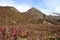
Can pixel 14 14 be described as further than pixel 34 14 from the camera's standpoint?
No

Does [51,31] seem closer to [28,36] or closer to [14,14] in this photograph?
[28,36]

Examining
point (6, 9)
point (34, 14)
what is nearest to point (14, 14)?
point (6, 9)

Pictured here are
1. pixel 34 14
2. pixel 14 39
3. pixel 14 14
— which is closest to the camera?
pixel 14 39

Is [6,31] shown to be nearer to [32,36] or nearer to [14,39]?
[14,39]


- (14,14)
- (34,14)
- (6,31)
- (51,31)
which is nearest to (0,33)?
(6,31)

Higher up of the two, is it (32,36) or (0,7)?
(0,7)

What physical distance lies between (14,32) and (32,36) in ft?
3.43

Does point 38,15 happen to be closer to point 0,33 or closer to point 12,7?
point 12,7

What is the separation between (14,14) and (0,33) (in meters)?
9.88

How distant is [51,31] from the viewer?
1388 cm

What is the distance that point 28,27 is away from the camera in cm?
1406

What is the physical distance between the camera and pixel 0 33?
13.7 meters

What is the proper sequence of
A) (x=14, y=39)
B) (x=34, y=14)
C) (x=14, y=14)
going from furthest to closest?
(x=34, y=14), (x=14, y=14), (x=14, y=39)

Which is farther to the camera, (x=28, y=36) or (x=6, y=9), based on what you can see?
(x=6, y=9)
